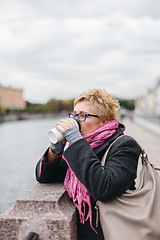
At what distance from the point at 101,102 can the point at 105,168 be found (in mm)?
426

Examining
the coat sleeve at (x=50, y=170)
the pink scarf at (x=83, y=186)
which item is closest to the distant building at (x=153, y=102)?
the coat sleeve at (x=50, y=170)

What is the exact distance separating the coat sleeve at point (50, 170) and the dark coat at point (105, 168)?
1.12 feet

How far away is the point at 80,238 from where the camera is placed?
1.92m

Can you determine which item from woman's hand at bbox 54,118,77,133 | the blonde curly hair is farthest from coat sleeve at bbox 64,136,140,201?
the blonde curly hair

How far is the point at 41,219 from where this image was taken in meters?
1.76

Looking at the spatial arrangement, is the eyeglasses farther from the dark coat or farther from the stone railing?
the stone railing

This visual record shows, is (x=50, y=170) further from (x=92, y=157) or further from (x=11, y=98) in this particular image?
(x=11, y=98)

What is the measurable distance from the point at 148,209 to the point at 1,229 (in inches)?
32.4

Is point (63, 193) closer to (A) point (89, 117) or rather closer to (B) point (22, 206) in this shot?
(B) point (22, 206)

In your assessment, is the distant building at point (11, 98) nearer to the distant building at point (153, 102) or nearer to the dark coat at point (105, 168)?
the distant building at point (153, 102)

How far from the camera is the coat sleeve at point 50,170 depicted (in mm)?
2104

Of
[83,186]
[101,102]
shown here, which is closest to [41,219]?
[83,186]

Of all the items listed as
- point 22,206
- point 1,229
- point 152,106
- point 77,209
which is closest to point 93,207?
point 77,209

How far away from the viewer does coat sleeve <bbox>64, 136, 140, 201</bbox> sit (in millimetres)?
1677
